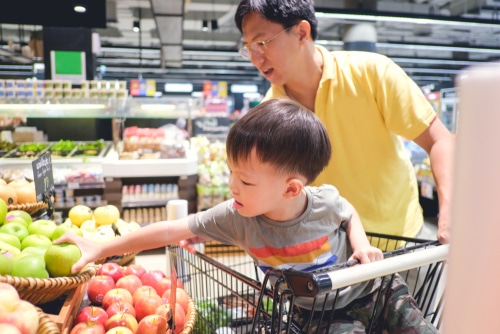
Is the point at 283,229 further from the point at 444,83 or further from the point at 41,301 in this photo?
the point at 444,83

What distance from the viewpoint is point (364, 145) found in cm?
181

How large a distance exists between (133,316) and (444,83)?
30.4 m

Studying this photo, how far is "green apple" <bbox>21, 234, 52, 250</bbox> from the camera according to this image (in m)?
1.67

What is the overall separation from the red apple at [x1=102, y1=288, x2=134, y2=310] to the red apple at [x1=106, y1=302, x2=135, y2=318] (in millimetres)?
30

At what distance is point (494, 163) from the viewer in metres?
0.32

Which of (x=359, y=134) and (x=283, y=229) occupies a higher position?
(x=359, y=134)

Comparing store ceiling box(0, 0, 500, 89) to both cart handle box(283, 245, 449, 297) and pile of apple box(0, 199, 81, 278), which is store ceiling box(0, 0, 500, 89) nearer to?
pile of apple box(0, 199, 81, 278)

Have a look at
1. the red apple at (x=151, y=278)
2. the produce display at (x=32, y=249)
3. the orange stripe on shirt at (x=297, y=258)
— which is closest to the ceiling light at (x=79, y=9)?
the produce display at (x=32, y=249)

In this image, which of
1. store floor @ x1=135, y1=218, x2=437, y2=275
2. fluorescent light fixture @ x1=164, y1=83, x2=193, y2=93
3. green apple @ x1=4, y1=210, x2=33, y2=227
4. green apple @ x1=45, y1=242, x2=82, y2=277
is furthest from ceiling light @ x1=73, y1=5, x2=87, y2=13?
fluorescent light fixture @ x1=164, y1=83, x2=193, y2=93

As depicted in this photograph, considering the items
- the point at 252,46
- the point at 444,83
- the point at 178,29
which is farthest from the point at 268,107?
the point at 444,83

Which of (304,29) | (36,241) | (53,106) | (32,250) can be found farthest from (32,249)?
(53,106)

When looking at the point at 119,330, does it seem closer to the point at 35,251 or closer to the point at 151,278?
the point at 35,251

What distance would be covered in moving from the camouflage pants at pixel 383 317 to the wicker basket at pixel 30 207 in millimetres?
1520

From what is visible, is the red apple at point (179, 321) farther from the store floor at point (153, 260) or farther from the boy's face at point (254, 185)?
the store floor at point (153, 260)
